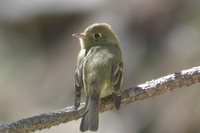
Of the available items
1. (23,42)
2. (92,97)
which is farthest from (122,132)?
(92,97)

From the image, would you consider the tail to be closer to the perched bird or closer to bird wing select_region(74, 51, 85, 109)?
the perched bird

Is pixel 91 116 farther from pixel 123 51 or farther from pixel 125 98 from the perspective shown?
pixel 123 51

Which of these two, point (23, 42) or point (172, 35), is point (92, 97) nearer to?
point (172, 35)

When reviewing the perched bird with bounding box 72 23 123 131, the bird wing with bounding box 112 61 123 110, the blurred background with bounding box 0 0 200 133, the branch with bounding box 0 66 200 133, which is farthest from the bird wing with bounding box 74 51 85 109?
the blurred background with bounding box 0 0 200 133

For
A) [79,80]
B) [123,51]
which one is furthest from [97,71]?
[123,51]

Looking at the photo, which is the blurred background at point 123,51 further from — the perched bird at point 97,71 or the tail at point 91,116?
the tail at point 91,116

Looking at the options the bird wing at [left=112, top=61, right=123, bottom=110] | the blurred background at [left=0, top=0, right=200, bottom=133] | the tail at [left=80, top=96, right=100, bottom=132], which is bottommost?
the tail at [left=80, top=96, right=100, bottom=132]

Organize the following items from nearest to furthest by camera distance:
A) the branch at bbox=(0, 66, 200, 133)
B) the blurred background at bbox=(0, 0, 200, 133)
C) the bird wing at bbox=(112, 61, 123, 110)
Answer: the branch at bbox=(0, 66, 200, 133) → the bird wing at bbox=(112, 61, 123, 110) → the blurred background at bbox=(0, 0, 200, 133)
